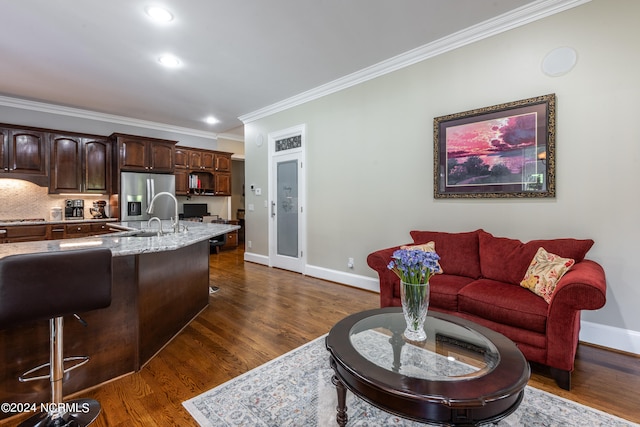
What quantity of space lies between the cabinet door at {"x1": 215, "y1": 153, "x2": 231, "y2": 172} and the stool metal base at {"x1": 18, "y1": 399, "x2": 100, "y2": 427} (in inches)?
239

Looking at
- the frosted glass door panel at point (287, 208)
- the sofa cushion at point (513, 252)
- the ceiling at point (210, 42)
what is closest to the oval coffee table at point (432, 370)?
the sofa cushion at point (513, 252)

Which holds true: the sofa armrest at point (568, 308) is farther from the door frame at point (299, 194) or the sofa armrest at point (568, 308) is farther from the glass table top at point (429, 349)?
the door frame at point (299, 194)

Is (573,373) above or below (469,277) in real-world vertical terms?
below

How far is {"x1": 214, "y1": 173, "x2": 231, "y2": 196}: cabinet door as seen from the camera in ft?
24.0

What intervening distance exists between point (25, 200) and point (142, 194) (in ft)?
5.75

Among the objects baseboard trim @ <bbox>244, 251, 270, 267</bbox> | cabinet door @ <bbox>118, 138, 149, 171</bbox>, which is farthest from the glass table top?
cabinet door @ <bbox>118, 138, 149, 171</bbox>

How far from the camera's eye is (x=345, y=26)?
9.71 ft

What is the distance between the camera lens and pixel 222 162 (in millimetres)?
7363

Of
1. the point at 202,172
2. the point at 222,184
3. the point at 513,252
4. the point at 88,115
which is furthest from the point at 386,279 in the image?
the point at 88,115

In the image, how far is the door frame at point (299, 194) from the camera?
4.86 meters

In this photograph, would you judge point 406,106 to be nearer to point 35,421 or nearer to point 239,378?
point 239,378

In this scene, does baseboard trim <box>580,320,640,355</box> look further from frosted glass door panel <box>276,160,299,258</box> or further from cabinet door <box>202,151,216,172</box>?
cabinet door <box>202,151,216,172</box>

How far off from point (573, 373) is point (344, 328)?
5.89ft

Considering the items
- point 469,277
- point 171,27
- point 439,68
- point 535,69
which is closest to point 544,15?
point 535,69
